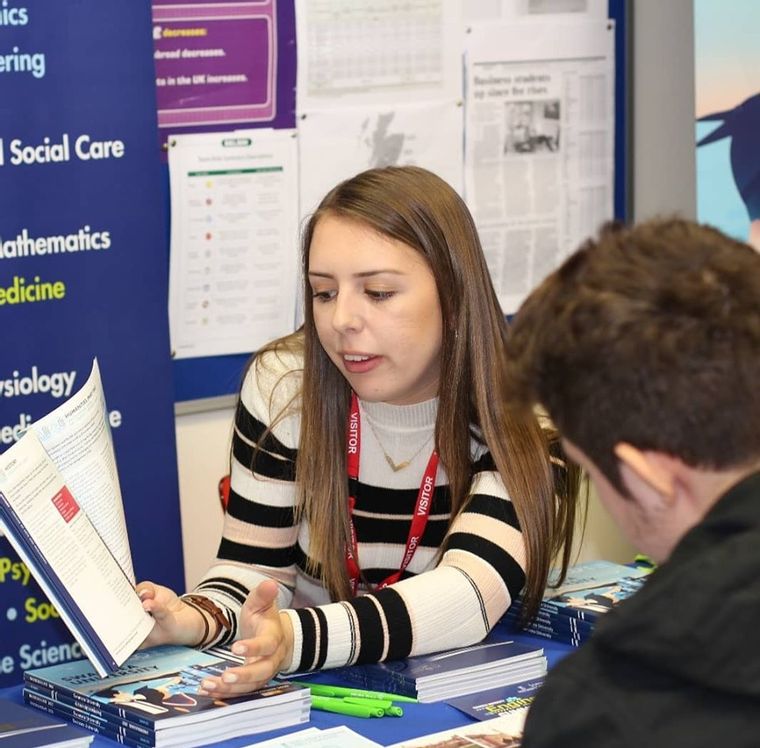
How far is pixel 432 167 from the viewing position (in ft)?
12.0

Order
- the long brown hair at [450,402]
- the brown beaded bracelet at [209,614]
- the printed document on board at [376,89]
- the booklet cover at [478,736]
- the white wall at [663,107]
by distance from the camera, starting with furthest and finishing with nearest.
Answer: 1. the white wall at [663,107]
2. the printed document on board at [376,89]
3. the long brown hair at [450,402]
4. the brown beaded bracelet at [209,614]
5. the booklet cover at [478,736]

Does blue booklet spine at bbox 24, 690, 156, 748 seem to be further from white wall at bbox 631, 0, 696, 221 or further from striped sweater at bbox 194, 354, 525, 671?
white wall at bbox 631, 0, 696, 221

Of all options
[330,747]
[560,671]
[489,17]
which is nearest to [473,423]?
[330,747]

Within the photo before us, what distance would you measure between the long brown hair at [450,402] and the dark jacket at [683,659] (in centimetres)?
106

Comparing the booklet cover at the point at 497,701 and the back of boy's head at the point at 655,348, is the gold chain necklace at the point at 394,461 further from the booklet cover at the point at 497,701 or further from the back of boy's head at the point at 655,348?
the back of boy's head at the point at 655,348

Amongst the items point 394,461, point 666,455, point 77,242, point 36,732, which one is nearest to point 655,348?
point 666,455

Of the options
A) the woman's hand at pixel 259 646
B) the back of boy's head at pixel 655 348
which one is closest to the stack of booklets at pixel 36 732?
the woman's hand at pixel 259 646

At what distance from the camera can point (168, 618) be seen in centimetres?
197

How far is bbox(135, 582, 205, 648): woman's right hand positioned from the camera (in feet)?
6.42

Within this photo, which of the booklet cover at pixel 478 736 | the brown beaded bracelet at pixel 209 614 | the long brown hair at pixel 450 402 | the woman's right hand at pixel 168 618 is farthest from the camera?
the long brown hair at pixel 450 402

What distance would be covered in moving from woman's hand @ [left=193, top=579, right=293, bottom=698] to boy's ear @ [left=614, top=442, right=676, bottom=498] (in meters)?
0.80

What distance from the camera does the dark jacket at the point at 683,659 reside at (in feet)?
3.30

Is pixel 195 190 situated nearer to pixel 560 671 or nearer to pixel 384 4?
pixel 384 4

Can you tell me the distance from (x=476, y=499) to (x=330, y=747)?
603 mm
